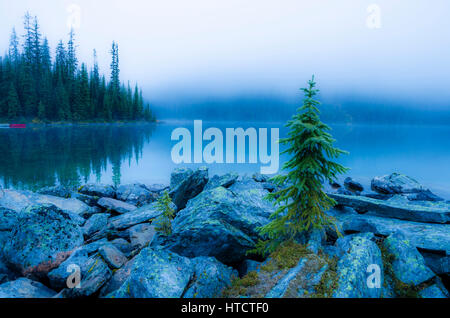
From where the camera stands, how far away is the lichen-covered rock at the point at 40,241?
19.9 ft

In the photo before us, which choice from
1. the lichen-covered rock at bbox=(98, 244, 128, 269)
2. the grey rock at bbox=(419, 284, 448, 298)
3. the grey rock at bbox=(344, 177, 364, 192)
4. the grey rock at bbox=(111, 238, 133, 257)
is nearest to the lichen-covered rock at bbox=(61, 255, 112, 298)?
the lichen-covered rock at bbox=(98, 244, 128, 269)

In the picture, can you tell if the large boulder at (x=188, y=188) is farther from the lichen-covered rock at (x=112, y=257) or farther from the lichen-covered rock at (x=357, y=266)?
the lichen-covered rock at (x=357, y=266)

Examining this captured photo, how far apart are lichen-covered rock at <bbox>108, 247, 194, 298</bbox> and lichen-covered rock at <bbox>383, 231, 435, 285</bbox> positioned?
184 inches

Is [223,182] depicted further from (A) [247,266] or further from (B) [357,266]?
(B) [357,266]

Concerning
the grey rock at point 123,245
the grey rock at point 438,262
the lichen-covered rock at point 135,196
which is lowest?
the lichen-covered rock at point 135,196

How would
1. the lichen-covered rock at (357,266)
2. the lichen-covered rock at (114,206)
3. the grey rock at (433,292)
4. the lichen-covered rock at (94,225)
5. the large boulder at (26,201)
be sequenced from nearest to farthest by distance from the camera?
the lichen-covered rock at (357,266), the grey rock at (433,292), the lichen-covered rock at (94,225), the large boulder at (26,201), the lichen-covered rock at (114,206)

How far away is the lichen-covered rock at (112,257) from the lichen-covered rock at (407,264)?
6882mm

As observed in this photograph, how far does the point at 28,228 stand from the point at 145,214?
4.30 meters

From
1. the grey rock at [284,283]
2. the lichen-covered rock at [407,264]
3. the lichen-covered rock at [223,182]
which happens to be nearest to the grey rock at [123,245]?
the lichen-covered rock at [223,182]

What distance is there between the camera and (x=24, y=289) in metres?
5.16

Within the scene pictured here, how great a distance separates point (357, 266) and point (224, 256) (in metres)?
3.16

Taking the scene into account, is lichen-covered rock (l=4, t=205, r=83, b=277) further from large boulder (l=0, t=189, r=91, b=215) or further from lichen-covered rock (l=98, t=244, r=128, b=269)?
large boulder (l=0, t=189, r=91, b=215)

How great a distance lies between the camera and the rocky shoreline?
4.52 meters

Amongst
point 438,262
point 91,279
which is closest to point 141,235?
point 91,279
